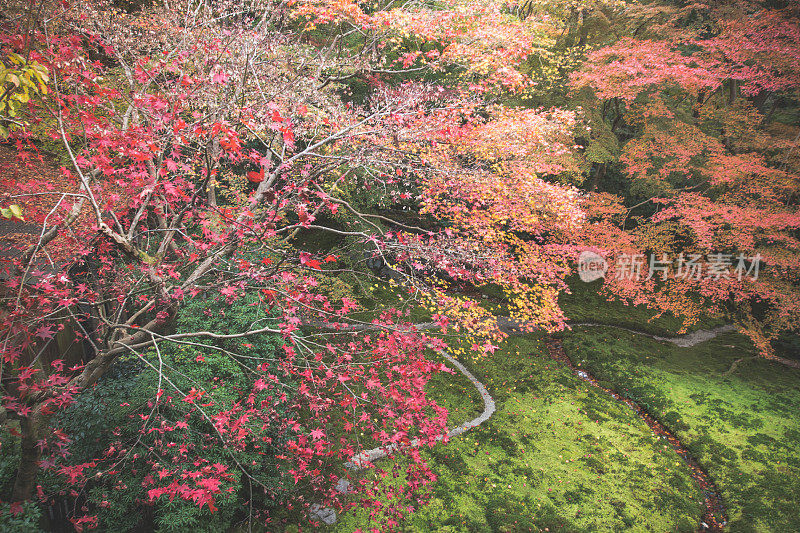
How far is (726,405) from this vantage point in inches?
403

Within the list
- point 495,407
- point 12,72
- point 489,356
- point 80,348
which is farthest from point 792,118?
point 80,348

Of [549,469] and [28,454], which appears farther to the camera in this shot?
[549,469]

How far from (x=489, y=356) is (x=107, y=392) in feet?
30.0

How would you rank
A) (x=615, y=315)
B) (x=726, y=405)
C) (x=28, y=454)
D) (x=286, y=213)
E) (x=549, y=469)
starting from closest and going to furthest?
(x=28, y=454)
(x=549, y=469)
(x=726, y=405)
(x=286, y=213)
(x=615, y=315)

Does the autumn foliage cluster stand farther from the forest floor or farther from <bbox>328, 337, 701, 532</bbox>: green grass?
the forest floor

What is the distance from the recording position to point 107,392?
4.80 metres

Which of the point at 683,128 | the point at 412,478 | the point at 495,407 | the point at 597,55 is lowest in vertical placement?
the point at 495,407

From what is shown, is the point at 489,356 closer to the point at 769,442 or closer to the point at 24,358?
the point at 769,442

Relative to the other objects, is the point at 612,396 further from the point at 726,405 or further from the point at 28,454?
the point at 28,454

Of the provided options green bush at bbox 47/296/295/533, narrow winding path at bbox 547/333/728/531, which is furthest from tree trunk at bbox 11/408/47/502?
narrow winding path at bbox 547/333/728/531

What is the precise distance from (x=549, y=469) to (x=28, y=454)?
8165 mm

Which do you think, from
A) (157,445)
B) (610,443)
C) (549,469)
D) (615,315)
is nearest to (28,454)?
(157,445)

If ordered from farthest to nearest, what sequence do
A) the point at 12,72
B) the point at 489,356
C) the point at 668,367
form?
the point at 668,367
the point at 489,356
the point at 12,72

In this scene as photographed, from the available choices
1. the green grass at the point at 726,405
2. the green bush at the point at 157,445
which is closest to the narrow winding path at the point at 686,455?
the green grass at the point at 726,405
